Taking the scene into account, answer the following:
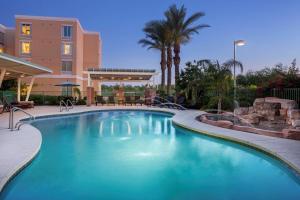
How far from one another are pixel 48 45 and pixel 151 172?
31004 millimetres

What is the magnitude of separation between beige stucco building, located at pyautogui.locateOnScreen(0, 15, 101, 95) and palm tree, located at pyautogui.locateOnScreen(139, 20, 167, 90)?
39.6 ft

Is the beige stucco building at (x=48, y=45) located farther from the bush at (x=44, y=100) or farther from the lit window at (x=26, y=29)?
the bush at (x=44, y=100)

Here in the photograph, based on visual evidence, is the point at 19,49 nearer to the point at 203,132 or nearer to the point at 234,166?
the point at 203,132

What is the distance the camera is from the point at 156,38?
2420cm

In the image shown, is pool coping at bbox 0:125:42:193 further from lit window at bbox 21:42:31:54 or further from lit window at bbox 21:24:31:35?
lit window at bbox 21:24:31:35

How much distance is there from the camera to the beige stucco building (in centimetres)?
3122

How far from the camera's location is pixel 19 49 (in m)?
31.3

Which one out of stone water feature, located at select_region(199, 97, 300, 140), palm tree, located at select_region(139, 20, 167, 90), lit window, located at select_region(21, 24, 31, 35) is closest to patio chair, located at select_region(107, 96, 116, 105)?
palm tree, located at select_region(139, 20, 167, 90)

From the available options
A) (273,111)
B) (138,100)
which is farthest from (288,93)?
(138,100)

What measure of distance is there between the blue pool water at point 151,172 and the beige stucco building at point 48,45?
25895 mm

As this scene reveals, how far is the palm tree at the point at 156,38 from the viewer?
23.4m

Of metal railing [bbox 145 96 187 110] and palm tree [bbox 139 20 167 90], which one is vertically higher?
palm tree [bbox 139 20 167 90]

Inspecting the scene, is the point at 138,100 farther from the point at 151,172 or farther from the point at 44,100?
the point at 151,172

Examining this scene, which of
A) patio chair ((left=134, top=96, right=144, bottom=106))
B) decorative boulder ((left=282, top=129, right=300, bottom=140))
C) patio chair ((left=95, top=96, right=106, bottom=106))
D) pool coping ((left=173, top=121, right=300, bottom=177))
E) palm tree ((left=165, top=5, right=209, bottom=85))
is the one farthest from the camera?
patio chair ((left=134, top=96, right=144, bottom=106))
